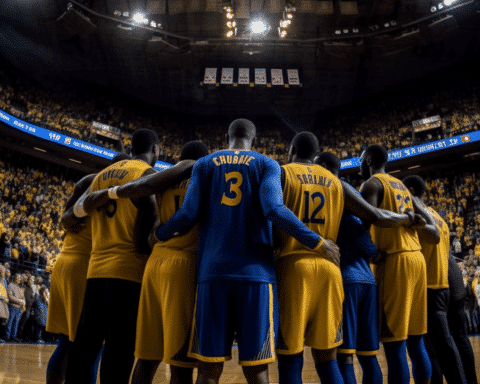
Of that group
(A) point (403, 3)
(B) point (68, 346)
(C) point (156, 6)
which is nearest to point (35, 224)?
(C) point (156, 6)

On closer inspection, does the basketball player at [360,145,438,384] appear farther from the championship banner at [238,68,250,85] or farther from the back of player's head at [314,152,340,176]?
the championship banner at [238,68,250,85]

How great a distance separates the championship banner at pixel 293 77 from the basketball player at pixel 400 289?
1711 centimetres

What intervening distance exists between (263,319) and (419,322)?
1592mm

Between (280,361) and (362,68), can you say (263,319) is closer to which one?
(280,361)

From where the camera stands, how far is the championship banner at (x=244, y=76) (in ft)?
63.7

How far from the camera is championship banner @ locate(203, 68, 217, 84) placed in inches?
765

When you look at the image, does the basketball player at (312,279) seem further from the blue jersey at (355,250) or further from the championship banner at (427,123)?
the championship banner at (427,123)

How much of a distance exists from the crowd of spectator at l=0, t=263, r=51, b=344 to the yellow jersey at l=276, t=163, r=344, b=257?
24.4 feet

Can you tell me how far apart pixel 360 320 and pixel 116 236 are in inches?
66.5

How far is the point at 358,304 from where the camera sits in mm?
2652

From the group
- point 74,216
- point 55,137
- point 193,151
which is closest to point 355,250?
point 193,151

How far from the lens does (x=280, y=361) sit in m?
2.15

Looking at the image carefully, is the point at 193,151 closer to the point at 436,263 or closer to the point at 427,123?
the point at 436,263

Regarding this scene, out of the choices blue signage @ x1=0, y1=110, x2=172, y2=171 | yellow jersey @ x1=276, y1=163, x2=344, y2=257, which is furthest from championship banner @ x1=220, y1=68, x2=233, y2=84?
yellow jersey @ x1=276, y1=163, x2=344, y2=257
